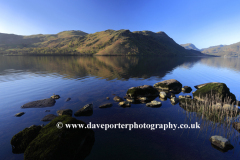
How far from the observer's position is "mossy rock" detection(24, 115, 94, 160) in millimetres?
7023

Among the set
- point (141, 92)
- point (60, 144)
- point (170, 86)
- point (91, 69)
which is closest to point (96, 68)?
point (91, 69)

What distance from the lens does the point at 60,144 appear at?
7.44 meters

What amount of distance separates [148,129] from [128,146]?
3.40m

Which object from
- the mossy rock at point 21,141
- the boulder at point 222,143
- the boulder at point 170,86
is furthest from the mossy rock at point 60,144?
the boulder at point 170,86

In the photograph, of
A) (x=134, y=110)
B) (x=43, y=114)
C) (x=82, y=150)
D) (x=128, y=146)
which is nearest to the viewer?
(x=82, y=150)

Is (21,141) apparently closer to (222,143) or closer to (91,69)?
(222,143)

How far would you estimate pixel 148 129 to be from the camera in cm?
1151

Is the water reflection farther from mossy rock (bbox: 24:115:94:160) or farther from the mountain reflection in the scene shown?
mossy rock (bbox: 24:115:94:160)

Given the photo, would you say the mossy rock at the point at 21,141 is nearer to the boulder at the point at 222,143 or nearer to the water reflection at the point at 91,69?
the boulder at the point at 222,143

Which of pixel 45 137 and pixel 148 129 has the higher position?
pixel 45 137

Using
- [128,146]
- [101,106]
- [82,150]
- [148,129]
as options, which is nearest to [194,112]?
[148,129]

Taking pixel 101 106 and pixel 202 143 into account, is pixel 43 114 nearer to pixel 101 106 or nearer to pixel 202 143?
pixel 101 106

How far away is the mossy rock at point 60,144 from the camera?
7.02m

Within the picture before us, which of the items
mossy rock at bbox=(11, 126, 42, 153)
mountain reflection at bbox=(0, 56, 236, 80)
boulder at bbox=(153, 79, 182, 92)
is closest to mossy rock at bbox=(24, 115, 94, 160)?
mossy rock at bbox=(11, 126, 42, 153)
